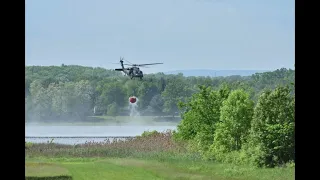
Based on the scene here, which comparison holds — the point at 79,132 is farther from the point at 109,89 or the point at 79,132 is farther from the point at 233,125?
the point at 233,125

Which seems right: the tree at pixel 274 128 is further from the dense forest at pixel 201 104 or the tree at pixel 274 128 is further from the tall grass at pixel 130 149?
the tall grass at pixel 130 149

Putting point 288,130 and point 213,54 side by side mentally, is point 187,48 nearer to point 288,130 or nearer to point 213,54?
point 213,54

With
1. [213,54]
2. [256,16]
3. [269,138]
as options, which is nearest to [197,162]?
[269,138]

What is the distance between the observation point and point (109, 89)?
348 centimetres

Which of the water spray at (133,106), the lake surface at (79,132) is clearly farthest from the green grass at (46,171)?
the water spray at (133,106)

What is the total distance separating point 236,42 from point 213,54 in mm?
168

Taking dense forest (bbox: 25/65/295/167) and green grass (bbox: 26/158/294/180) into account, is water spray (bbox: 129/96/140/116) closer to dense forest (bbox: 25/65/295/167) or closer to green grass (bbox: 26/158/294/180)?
dense forest (bbox: 25/65/295/167)

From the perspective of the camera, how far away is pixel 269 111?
337 cm

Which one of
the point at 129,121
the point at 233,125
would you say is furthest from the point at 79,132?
the point at 233,125

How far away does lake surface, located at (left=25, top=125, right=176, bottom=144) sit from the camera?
331 cm

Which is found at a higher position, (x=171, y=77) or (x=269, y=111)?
(x=171, y=77)

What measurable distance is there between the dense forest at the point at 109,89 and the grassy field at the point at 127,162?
10.4 inches
